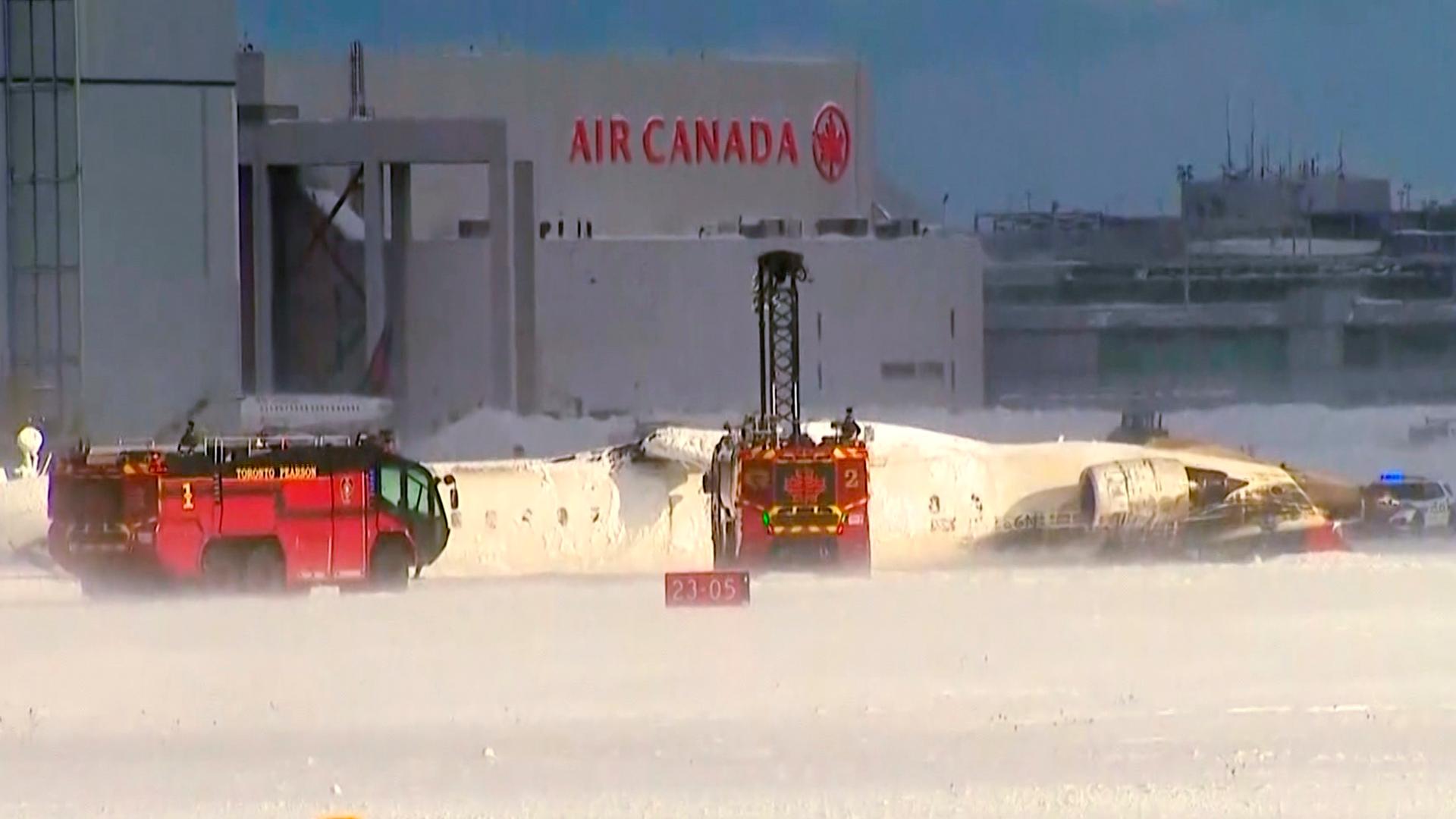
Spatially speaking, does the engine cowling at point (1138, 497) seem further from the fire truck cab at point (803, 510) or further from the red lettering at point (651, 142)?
the red lettering at point (651, 142)

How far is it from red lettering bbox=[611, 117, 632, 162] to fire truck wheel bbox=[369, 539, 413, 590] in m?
34.3

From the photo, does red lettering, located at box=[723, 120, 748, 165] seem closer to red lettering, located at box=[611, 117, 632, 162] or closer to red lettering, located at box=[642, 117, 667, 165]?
red lettering, located at box=[642, 117, 667, 165]

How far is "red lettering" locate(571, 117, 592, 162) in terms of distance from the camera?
5809 cm

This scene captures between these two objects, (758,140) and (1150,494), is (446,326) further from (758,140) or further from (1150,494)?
(1150,494)

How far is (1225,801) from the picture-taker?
12.5 m

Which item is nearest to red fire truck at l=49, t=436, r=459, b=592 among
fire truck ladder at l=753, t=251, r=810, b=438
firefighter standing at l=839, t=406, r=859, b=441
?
firefighter standing at l=839, t=406, r=859, b=441

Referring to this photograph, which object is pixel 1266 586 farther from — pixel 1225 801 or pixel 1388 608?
pixel 1225 801

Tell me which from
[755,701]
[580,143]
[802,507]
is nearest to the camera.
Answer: [755,701]

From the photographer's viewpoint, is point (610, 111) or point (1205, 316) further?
point (1205, 316)

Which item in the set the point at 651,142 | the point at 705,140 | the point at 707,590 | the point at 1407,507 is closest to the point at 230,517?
the point at 707,590

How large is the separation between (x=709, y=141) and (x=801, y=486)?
1336 inches

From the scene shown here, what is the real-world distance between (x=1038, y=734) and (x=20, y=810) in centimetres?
647

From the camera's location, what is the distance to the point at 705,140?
58.7 m

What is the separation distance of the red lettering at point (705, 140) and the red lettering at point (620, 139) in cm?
183
